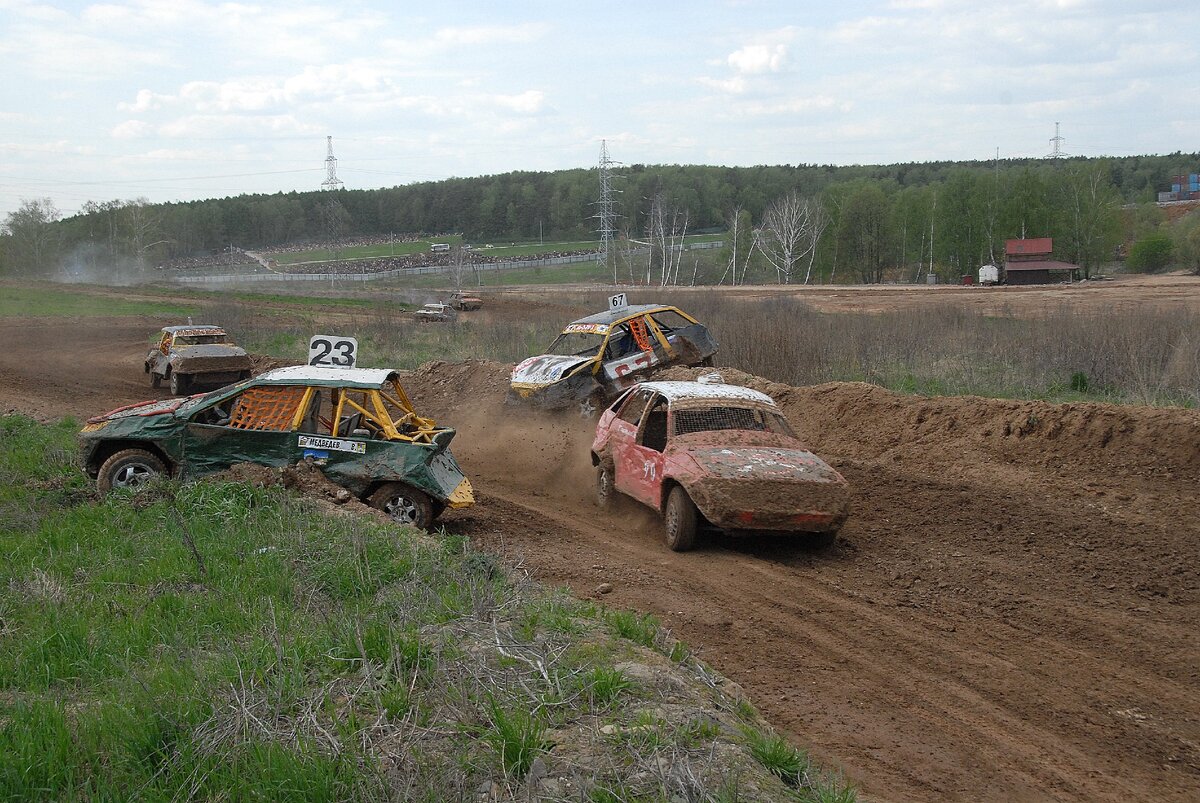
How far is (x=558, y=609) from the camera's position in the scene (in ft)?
20.4

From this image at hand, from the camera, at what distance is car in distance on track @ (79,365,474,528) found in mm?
9477

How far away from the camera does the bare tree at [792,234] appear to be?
75.8 meters

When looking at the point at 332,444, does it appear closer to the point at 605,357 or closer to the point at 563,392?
the point at 563,392

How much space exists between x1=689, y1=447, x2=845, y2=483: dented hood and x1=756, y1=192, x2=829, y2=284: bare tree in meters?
68.0

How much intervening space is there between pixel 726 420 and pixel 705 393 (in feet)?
1.68

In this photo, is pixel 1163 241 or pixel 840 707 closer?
pixel 840 707

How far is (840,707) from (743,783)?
1749mm

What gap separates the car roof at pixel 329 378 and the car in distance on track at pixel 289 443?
0.01 meters

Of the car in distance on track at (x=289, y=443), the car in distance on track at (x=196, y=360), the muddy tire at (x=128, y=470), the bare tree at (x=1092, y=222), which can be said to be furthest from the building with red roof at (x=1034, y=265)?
the muddy tire at (x=128, y=470)

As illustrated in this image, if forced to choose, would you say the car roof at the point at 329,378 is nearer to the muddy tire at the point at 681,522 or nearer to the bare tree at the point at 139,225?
the muddy tire at the point at 681,522

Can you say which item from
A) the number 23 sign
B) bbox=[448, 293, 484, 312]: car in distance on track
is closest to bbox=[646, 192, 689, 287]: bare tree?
bbox=[448, 293, 484, 312]: car in distance on track

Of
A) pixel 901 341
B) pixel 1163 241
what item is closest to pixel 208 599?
pixel 901 341

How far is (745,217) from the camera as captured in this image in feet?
276

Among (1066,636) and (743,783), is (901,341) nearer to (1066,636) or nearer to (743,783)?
(1066,636)
